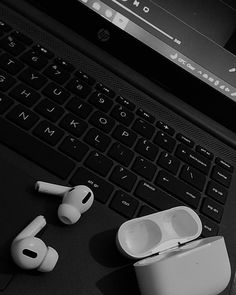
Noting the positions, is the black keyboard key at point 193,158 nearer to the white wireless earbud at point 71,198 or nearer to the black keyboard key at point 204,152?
the black keyboard key at point 204,152

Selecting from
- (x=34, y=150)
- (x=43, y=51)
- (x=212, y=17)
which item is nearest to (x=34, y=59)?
(x=43, y=51)

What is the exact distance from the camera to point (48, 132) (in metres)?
0.40

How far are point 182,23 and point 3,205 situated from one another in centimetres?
31

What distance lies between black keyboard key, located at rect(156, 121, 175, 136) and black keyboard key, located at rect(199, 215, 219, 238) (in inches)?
4.6

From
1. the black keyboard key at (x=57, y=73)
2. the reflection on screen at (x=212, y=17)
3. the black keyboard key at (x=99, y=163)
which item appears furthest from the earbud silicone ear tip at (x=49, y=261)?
the reflection on screen at (x=212, y=17)

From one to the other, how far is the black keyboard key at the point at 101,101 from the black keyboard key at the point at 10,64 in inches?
3.4

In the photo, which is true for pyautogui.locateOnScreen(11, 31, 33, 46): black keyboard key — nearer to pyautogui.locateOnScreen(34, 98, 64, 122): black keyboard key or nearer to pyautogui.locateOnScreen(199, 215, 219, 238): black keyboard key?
pyautogui.locateOnScreen(34, 98, 64, 122): black keyboard key

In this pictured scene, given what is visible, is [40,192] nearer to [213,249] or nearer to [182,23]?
[213,249]

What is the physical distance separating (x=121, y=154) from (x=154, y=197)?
0.06 meters

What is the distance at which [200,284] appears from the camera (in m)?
0.33

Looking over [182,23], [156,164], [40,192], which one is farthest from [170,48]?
[40,192]

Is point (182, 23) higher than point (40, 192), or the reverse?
point (182, 23)

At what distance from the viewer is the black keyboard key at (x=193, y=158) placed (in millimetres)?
488

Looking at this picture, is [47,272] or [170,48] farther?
[170,48]
